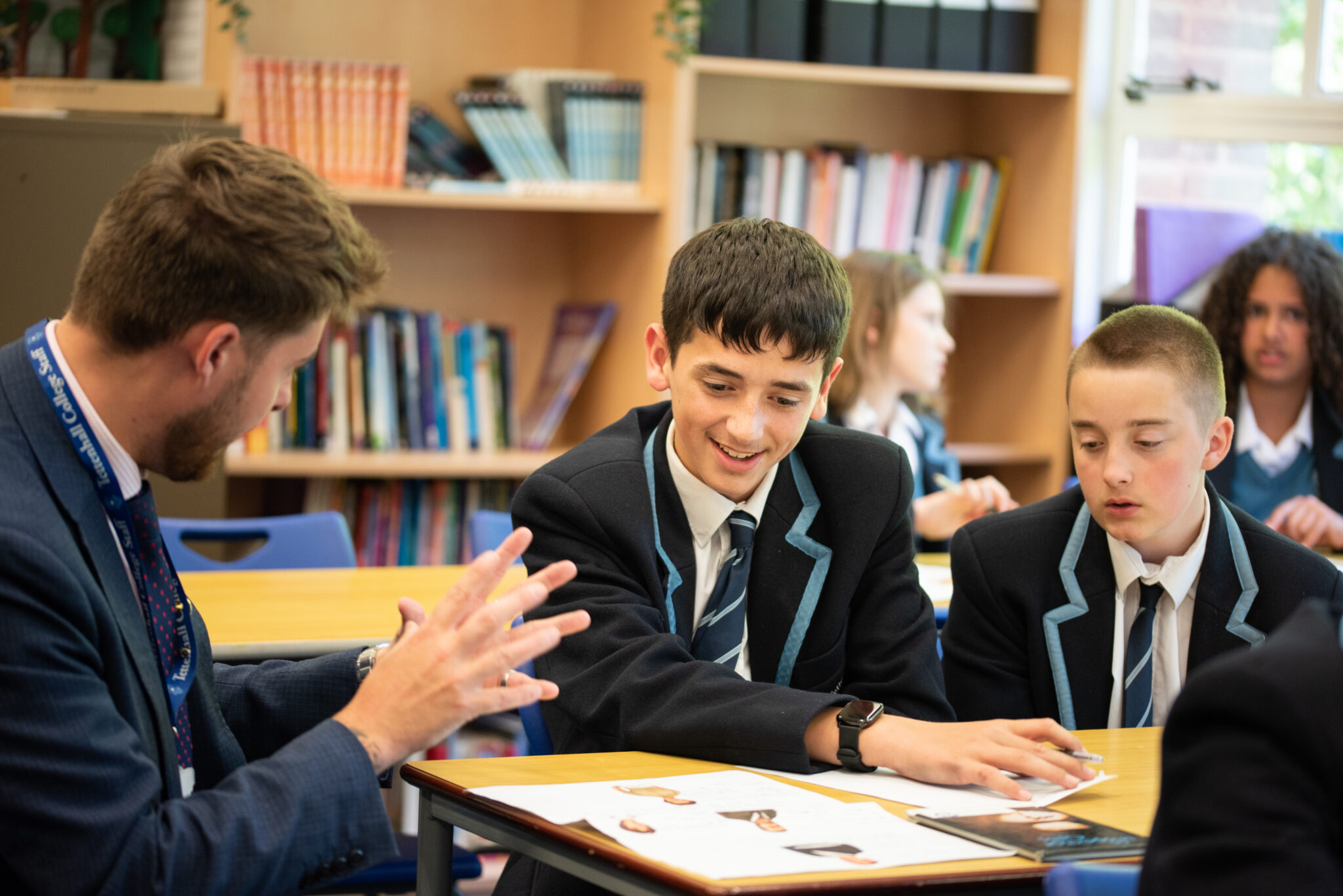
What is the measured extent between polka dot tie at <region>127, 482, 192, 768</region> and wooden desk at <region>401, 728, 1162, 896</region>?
22 cm

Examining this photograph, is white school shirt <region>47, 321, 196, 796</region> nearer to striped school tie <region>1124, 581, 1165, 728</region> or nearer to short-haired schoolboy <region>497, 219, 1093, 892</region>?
short-haired schoolboy <region>497, 219, 1093, 892</region>

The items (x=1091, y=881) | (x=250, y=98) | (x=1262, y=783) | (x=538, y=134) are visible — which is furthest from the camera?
(x=538, y=134)

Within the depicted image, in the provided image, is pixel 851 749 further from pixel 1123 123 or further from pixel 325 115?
pixel 1123 123

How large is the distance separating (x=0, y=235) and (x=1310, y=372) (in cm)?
311

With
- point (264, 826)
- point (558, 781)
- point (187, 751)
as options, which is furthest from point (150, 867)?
point (558, 781)

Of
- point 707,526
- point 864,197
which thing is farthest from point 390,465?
point 707,526

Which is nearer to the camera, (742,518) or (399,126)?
(742,518)

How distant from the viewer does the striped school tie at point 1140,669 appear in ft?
5.75

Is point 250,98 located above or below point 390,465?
above

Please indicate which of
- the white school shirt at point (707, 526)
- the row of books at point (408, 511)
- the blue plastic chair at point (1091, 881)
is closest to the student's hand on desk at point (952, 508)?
the row of books at point (408, 511)

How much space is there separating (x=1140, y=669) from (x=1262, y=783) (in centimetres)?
102

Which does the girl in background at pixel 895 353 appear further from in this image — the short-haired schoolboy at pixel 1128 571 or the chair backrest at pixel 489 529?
the short-haired schoolboy at pixel 1128 571

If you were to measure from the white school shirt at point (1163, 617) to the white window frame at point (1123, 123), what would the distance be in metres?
2.25

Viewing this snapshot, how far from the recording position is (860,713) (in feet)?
4.62
